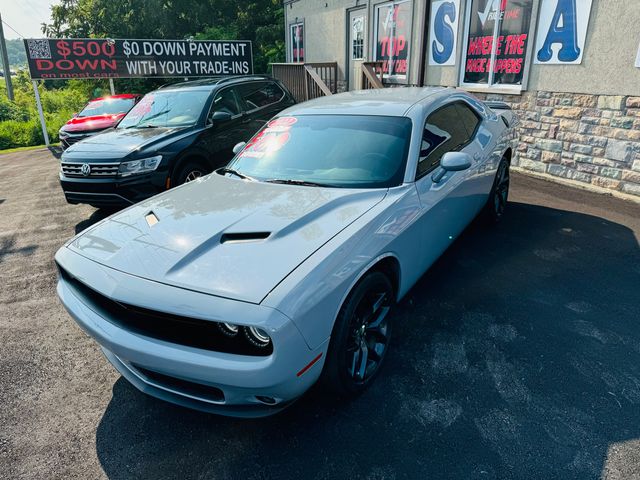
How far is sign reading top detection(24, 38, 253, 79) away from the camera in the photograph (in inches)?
541

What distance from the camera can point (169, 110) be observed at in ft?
22.1

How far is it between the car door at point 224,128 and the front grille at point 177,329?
4.32m

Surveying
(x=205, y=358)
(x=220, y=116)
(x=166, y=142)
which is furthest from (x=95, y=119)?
(x=205, y=358)

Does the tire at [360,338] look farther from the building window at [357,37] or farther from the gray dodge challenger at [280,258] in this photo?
the building window at [357,37]

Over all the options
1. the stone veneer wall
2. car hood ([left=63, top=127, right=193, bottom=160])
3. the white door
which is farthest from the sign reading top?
the stone veneer wall

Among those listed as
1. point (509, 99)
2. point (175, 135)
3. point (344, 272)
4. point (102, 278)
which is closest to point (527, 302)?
point (344, 272)

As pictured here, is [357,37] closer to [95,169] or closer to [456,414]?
[95,169]

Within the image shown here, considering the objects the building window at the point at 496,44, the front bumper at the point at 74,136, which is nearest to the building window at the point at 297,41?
the front bumper at the point at 74,136

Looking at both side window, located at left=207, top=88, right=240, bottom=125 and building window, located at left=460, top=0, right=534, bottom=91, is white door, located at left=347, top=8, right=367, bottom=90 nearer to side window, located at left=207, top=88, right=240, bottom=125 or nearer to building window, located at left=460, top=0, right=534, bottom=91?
building window, located at left=460, top=0, right=534, bottom=91

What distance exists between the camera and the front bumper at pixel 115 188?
5543mm

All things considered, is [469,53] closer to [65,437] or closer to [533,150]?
[533,150]

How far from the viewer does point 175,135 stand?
6043 millimetres

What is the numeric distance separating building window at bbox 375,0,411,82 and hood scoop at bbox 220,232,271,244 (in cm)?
936

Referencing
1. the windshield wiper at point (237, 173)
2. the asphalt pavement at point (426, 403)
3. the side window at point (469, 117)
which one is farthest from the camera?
the side window at point (469, 117)
